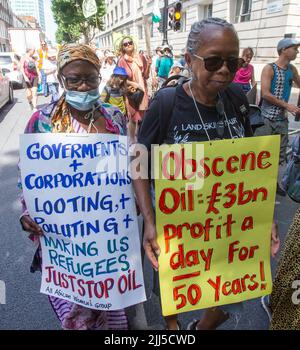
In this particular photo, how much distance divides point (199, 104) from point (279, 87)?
2.58 m

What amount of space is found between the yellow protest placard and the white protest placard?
0.78 ft

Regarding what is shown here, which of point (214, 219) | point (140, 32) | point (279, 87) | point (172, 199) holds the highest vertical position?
point (140, 32)

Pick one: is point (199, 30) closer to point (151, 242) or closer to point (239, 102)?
point (239, 102)

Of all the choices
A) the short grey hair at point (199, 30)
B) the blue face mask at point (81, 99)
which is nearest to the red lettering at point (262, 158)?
the short grey hair at point (199, 30)

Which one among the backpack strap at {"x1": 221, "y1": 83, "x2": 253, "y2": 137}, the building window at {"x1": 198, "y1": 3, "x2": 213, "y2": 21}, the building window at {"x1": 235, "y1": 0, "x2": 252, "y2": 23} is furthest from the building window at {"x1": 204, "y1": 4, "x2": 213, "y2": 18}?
the backpack strap at {"x1": 221, "y1": 83, "x2": 253, "y2": 137}

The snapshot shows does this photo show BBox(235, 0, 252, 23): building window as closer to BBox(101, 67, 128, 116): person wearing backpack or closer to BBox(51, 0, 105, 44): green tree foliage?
BBox(101, 67, 128, 116): person wearing backpack

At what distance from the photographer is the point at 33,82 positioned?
9.35 m

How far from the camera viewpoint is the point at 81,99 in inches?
68.4

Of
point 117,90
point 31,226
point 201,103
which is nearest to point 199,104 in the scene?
point 201,103

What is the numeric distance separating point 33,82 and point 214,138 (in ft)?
29.4

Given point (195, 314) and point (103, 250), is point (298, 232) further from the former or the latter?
point (103, 250)

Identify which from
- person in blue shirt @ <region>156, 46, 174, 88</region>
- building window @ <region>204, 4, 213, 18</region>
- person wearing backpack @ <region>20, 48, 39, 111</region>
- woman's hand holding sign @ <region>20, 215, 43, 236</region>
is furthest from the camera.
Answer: building window @ <region>204, 4, 213, 18</region>

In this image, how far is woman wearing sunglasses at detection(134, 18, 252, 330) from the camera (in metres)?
1.41

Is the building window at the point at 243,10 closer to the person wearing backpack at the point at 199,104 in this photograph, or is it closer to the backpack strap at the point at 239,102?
the backpack strap at the point at 239,102
